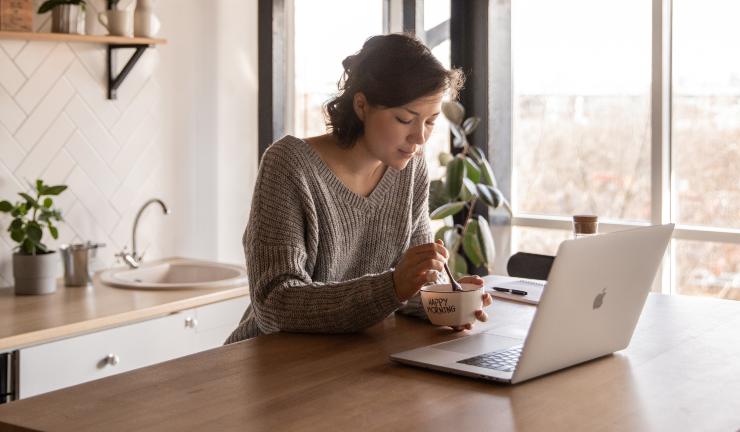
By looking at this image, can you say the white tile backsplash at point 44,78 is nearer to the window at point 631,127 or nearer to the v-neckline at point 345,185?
the v-neckline at point 345,185

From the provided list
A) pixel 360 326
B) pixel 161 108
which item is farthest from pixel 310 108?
pixel 360 326

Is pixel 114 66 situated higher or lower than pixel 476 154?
higher

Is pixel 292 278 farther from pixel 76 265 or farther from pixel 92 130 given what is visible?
pixel 92 130

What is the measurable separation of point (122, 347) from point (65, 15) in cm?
123

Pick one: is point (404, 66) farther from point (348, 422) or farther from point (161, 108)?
point (161, 108)

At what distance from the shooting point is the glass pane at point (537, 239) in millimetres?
3668

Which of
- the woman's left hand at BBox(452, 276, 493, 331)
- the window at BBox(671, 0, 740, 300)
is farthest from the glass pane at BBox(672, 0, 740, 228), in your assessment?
the woman's left hand at BBox(452, 276, 493, 331)

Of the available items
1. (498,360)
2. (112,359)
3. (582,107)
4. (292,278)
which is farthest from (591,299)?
(582,107)

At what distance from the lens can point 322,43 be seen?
426cm

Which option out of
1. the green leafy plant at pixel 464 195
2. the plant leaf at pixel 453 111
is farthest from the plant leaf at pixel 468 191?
the plant leaf at pixel 453 111

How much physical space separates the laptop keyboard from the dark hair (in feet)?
2.10

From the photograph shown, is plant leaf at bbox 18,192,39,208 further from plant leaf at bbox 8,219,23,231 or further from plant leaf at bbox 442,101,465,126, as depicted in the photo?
plant leaf at bbox 442,101,465,126

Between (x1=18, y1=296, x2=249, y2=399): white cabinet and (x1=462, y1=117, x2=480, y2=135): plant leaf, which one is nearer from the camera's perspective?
(x1=18, y1=296, x2=249, y2=399): white cabinet

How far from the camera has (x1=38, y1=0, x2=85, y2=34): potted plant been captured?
337cm
